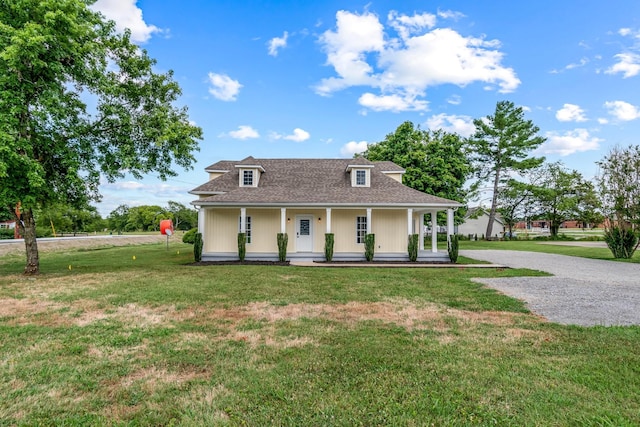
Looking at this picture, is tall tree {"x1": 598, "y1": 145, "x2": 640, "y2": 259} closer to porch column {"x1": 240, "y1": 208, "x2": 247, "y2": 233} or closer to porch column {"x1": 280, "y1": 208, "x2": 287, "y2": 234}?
porch column {"x1": 280, "y1": 208, "x2": 287, "y2": 234}

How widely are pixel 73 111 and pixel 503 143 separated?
118 ft

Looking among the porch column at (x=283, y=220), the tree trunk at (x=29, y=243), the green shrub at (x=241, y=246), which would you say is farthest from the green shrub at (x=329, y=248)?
the tree trunk at (x=29, y=243)

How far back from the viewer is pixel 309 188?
685 inches

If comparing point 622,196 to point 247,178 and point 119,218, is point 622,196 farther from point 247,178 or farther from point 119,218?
point 119,218

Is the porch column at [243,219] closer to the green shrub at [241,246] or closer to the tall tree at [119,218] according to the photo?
the green shrub at [241,246]

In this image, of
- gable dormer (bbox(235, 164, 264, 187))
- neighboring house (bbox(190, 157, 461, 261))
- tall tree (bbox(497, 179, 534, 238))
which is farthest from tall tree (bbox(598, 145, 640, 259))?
tall tree (bbox(497, 179, 534, 238))

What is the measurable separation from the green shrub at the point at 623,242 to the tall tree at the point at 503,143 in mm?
17779

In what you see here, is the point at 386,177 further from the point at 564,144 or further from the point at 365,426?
the point at 564,144

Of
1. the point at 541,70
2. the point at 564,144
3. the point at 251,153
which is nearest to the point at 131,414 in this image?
the point at 251,153

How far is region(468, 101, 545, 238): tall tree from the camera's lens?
33031mm

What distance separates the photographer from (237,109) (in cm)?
1906

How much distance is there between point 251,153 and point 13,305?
50.3 feet

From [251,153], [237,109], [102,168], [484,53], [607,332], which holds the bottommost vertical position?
[607,332]

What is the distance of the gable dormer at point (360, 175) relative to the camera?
17.8 metres
